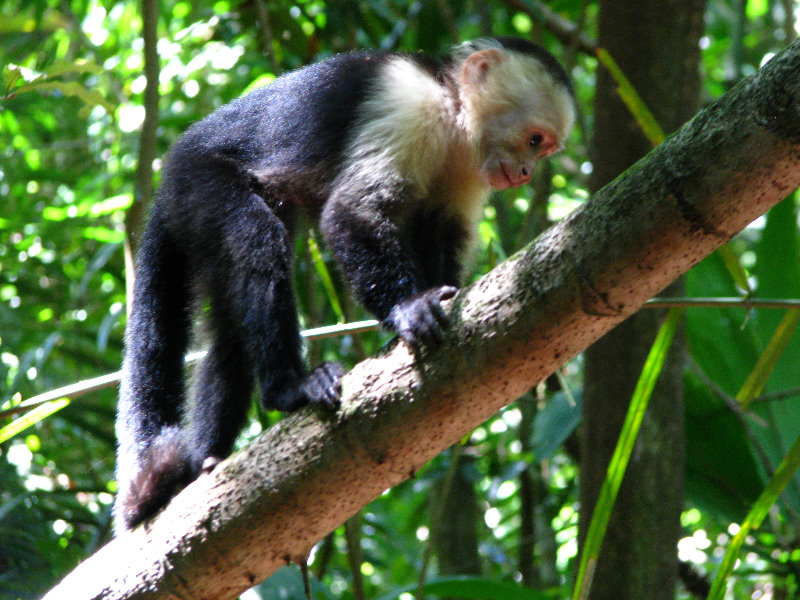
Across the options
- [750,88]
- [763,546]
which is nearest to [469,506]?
[763,546]

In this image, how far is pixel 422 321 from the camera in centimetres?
153

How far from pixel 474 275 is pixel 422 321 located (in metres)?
2.20

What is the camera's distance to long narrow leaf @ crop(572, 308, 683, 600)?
5.24 ft

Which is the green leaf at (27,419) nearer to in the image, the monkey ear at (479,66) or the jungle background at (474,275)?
the jungle background at (474,275)

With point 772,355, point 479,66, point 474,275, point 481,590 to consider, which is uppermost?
point 479,66

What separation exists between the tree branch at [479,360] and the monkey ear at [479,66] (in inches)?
48.5

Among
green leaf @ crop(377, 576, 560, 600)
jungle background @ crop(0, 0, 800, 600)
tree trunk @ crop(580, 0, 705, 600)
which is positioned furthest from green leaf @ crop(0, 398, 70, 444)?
tree trunk @ crop(580, 0, 705, 600)

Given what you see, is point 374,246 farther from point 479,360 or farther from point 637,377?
point 637,377

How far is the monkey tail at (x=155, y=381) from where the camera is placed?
6.57 feet

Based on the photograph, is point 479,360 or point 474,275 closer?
point 479,360

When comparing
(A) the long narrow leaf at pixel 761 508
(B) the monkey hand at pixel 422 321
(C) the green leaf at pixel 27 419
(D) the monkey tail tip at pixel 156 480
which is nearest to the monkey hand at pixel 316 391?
(B) the monkey hand at pixel 422 321

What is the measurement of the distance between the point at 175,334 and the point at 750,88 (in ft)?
5.45

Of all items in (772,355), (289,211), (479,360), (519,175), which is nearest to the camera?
(479,360)

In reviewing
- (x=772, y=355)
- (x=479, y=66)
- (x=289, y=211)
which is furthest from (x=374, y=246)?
(x=772, y=355)
